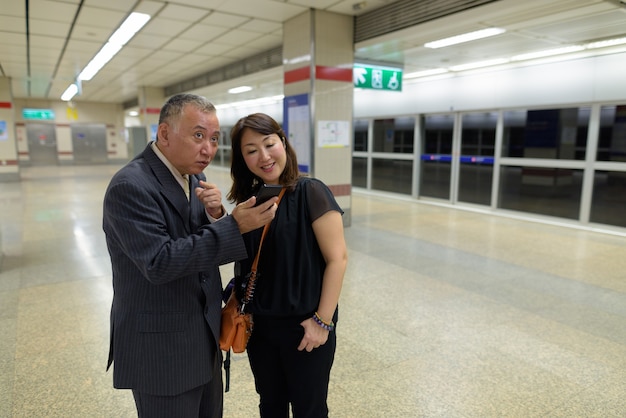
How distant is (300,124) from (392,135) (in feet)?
20.3

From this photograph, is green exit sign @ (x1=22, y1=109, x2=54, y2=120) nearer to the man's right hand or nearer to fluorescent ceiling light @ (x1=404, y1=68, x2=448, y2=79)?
fluorescent ceiling light @ (x1=404, y1=68, x2=448, y2=79)

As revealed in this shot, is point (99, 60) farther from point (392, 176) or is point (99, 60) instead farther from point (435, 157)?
point (392, 176)

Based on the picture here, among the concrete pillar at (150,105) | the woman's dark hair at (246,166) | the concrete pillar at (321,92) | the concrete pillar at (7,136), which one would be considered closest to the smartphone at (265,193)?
the woman's dark hair at (246,166)

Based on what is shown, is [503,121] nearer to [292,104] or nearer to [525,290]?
[292,104]

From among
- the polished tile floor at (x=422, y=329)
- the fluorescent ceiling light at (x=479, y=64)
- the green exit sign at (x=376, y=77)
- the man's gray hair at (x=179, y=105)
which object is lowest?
the polished tile floor at (x=422, y=329)

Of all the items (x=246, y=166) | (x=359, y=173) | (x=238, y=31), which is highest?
(x=238, y=31)

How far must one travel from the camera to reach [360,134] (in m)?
13.5

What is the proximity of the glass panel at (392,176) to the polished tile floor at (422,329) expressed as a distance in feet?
21.7

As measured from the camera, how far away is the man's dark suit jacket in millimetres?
1153

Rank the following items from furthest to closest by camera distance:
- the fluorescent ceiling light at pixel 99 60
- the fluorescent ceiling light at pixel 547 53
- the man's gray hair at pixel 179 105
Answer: the fluorescent ceiling light at pixel 99 60
the fluorescent ceiling light at pixel 547 53
the man's gray hair at pixel 179 105

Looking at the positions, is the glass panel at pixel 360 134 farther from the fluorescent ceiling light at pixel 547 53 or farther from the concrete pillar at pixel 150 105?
the concrete pillar at pixel 150 105

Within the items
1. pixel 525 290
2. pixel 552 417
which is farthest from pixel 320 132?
pixel 552 417

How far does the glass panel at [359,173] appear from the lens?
543 inches

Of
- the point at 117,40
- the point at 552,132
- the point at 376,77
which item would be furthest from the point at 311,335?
the point at 552,132
